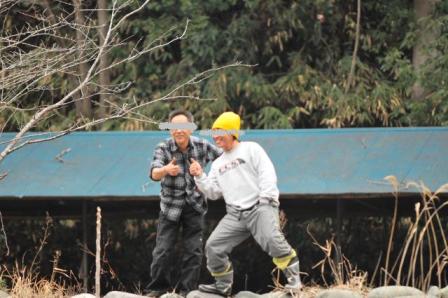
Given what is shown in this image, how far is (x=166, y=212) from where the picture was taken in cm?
957

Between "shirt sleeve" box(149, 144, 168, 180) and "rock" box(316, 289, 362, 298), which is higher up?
"shirt sleeve" box(149, 144, 168, 180)

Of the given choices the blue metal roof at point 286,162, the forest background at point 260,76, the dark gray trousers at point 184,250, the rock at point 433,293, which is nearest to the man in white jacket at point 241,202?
the dark gray trousers at point 184,250

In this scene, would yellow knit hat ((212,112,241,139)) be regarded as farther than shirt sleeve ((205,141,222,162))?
No

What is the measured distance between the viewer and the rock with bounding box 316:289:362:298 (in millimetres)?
8461

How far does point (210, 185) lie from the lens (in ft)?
29.9

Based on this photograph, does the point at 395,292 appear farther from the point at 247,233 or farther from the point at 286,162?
the point at 286,162

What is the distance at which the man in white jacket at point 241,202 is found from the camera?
8.85m

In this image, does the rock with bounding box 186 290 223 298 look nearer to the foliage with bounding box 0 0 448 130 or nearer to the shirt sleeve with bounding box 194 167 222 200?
the shirt sleeve with bounding box 194 167 222 200

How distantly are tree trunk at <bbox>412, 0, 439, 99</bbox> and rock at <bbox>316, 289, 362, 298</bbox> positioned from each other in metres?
8.27

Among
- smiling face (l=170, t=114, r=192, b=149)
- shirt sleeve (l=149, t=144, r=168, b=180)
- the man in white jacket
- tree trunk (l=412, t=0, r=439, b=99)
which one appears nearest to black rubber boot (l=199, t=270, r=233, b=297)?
the man in white jacket

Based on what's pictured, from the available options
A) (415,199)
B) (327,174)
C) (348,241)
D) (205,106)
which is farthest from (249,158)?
(205,106)

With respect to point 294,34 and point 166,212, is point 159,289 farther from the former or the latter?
point 294,34

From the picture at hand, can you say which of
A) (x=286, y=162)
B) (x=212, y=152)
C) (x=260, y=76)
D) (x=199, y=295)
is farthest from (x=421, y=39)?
(x=199, y=295)

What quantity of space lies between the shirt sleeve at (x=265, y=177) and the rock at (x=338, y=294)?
0.80 meters
